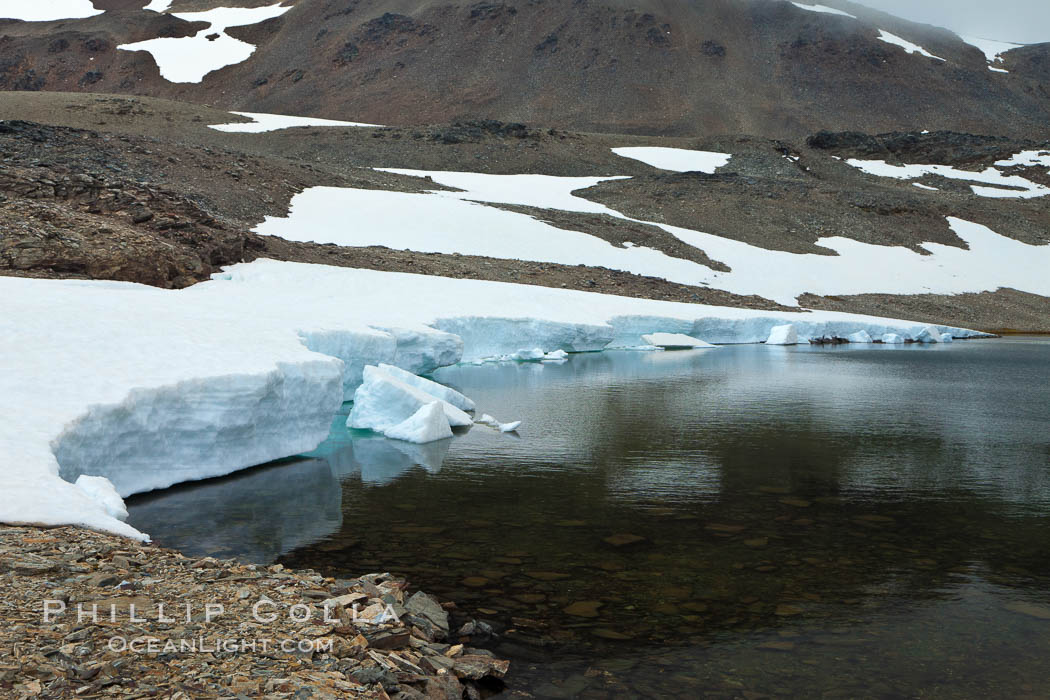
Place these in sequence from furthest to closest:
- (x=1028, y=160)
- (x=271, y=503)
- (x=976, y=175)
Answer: (x=1028, y=160)
(x=976, y=175)
(x=271, y=503)

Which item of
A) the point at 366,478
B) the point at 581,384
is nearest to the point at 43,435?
the point at 366,478

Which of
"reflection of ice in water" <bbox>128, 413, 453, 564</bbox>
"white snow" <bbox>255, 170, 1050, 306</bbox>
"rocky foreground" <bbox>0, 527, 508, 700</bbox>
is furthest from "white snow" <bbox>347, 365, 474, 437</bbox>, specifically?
"white snow" <bbox>255, 170, 1050, 306</bbox>

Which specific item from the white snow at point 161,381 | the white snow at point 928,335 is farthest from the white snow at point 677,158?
the white snow at point 161,381

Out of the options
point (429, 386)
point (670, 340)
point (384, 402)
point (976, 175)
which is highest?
point (976, 175)

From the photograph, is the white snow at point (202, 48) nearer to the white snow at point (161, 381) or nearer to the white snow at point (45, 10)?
the white snow at point (45, 10)

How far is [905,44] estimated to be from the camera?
12300 cm

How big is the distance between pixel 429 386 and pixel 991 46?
15067cm

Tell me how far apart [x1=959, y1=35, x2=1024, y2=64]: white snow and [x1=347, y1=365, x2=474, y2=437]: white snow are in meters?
141

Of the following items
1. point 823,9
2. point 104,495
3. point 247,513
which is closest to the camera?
point 104,495

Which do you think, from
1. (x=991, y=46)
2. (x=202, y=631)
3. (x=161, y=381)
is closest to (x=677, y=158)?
(x=161, y=381)

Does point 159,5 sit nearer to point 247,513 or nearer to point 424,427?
point 424,427

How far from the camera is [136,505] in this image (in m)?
9.26

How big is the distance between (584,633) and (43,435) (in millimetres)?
5572

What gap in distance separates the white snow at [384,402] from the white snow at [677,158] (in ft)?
179
